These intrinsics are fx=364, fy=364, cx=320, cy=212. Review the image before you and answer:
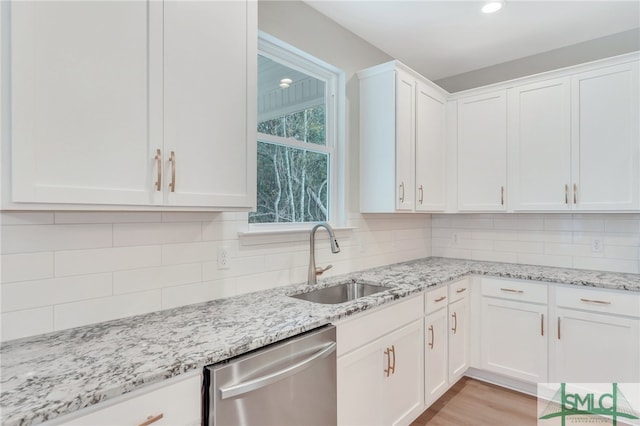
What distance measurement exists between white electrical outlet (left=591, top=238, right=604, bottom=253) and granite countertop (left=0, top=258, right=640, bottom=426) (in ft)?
5.80

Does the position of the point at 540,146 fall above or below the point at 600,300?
above

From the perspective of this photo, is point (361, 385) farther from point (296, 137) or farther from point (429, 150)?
point (429, 150)

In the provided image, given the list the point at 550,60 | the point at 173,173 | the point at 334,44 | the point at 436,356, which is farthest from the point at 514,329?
the point at 173,173

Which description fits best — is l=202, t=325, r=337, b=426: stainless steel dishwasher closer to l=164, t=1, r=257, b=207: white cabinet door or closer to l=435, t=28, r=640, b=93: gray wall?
l=164, t=1, r=257, b=207: white cabinet door

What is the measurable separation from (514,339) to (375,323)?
56.4 inches

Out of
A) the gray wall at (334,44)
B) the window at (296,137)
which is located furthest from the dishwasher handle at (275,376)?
the gray wall at (334,44)

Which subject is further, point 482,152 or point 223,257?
point 482,152

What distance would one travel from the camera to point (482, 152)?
10.1 feet

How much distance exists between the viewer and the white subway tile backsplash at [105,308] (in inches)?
54.1

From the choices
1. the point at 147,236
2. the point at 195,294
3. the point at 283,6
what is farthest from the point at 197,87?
the point at 283,6

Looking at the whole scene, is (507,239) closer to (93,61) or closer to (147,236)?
(147,236)

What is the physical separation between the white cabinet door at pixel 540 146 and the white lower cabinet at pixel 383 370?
54.8 inches

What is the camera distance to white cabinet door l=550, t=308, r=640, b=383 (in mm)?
2250

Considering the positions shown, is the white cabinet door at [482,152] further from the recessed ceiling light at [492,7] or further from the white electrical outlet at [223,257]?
the white electrical outlet at [223,257]
